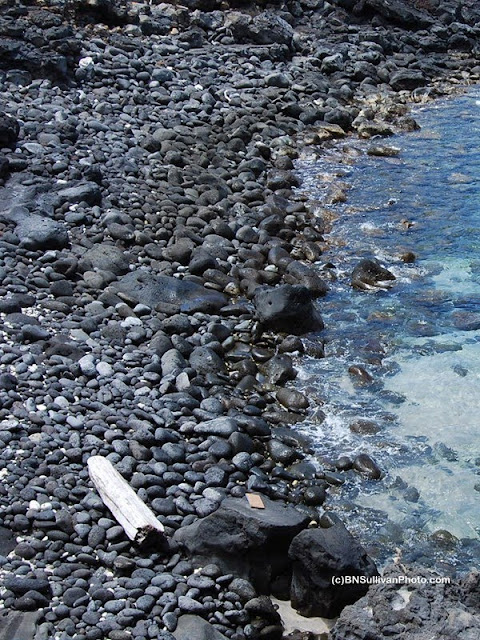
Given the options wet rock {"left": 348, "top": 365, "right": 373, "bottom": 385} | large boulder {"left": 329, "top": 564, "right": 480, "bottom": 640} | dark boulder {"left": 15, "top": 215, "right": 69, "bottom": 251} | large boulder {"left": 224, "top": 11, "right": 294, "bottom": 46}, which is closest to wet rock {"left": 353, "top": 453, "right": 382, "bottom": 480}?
wet rock {"left": 348, "top": 365, "right": 373, "bottom": 385}

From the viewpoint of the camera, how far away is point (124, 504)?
7.25 m

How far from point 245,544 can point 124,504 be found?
1136 mm

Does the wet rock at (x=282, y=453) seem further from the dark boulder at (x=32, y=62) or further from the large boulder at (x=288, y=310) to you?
the dark boulder at (x=32, y=62)

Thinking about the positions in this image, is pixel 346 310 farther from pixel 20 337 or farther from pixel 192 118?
pixel 192 118

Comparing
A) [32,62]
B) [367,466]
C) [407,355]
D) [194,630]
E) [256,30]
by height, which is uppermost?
[32,62]

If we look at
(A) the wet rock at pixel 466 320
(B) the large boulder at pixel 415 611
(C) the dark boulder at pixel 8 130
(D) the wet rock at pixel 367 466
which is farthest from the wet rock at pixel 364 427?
(C) the dark boulder at pixel 8 130

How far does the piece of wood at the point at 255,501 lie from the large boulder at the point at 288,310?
385 cm

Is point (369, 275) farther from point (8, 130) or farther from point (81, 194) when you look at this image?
point (8, 130)

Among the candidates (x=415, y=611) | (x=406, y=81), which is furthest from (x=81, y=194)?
(x=406, y=81)

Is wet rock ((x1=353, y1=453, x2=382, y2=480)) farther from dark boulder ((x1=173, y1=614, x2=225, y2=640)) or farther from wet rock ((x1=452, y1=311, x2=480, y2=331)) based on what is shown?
wet rock ((x1=452, y1=311, x2=480, y2=331))

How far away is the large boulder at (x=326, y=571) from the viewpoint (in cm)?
682

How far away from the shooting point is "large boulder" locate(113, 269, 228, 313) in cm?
1150

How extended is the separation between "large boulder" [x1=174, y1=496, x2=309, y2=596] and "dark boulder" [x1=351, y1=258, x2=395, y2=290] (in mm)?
6282

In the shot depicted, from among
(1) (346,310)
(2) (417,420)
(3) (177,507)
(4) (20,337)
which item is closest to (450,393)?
(2) (417,420)
